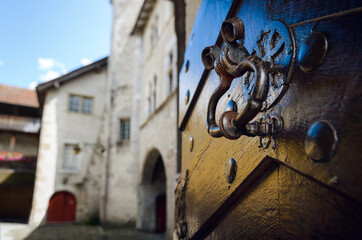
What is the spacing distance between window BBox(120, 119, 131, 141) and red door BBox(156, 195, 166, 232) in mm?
3639

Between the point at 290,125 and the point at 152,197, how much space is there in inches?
491

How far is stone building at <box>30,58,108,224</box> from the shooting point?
15242mm

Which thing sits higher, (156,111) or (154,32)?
(154,32)

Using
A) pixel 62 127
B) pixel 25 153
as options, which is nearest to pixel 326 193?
pixel 62 127

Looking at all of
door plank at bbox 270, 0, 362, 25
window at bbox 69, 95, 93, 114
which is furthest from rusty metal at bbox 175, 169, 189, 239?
window at bbox 69, 95, 93, 114

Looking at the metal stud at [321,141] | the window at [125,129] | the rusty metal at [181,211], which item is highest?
the window at [125,129]

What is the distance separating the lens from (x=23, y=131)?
1947cm

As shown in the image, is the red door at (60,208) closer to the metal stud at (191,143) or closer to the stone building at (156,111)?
the stone building at (156,111)

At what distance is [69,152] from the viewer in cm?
1619

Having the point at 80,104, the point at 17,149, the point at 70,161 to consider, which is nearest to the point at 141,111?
the point at 80,104

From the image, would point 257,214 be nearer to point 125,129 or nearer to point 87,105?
point 125,129

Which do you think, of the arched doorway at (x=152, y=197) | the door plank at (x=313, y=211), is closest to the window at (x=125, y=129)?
the arched doorway at (x=152, y=197)

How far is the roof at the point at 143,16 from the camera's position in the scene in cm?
1317

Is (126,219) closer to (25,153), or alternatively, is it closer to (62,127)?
(62,127)
